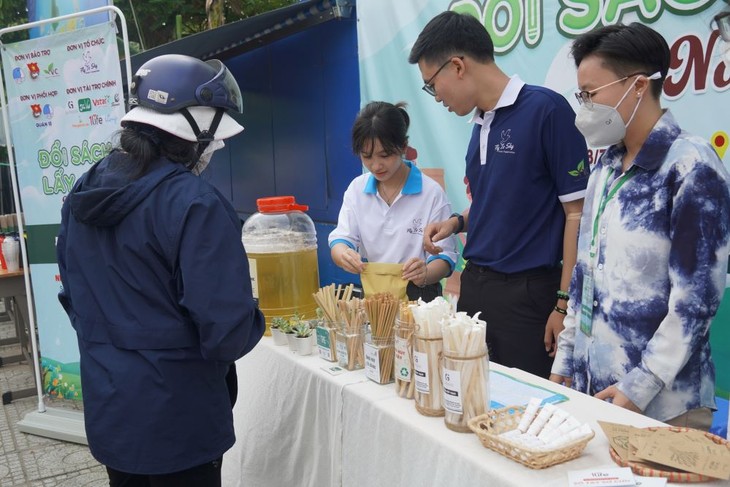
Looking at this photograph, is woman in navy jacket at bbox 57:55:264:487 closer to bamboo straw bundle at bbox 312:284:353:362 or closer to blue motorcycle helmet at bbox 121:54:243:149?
blue motorcycle helmet at bbox 121:54:243:149

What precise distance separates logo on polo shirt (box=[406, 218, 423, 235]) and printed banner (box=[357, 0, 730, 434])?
2.29 feet

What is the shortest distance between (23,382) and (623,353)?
194 inches

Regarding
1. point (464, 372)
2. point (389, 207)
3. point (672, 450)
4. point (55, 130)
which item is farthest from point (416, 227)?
point (55, 130)

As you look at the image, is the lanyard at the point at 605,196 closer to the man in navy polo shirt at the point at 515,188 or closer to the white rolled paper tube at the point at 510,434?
the man in navy polo shirt at the point at 515,188

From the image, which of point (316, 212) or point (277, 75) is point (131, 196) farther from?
point (277, 75)

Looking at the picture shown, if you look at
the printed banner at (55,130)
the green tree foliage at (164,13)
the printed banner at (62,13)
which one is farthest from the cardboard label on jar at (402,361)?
the green tree foliage at (164,13)

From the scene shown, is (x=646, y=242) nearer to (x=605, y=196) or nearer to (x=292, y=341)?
(x=605, y=196)

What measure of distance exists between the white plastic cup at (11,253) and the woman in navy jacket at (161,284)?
334cm

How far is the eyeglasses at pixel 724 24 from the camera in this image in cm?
200

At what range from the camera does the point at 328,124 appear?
15.4ft

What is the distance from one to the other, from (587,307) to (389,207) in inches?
42.4

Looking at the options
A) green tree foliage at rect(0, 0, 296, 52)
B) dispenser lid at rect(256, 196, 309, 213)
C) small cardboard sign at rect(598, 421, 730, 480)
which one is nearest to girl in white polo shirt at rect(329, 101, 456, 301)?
dispenser lid at rect(256, 196, 309, 213)

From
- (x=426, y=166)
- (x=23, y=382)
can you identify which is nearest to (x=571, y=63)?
(x=426, y=166)

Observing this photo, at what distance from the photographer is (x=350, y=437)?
65.8 inches
